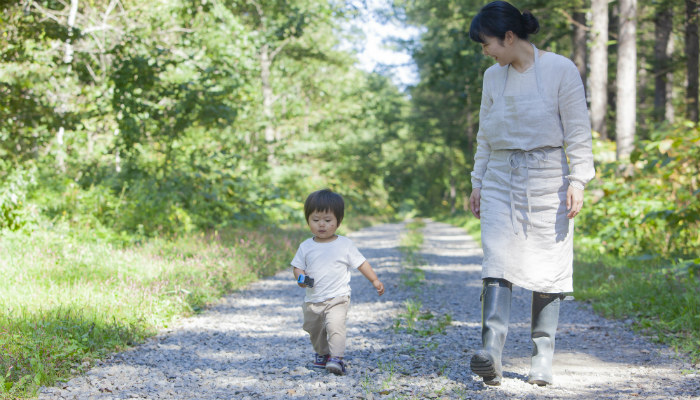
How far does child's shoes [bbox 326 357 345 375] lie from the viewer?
390cm

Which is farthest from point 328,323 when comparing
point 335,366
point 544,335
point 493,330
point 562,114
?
point 562,114

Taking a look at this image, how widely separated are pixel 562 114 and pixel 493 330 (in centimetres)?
132

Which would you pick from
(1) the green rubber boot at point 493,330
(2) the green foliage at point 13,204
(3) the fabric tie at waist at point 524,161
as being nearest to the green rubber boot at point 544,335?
(1) the green rubber boot at point 493,330

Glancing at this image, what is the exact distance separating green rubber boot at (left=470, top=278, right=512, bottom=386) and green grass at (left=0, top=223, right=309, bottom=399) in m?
2.50

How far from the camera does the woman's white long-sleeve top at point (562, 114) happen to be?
3443 mm

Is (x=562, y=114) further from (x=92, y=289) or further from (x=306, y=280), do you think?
(x=92, y=289)

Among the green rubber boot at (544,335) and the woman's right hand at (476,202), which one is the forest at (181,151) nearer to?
the green rubber boot at (544,335)

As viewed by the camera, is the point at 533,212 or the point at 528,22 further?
the point at 533,212

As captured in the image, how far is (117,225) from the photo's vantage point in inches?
401

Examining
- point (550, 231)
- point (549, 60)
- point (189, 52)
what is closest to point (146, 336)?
point (550, 231)

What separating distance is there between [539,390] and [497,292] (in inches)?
25.0

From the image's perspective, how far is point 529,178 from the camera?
3.55 m

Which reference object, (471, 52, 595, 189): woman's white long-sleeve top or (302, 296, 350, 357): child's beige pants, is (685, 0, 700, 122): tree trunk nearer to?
(471, 52, 595, 189): woman's white long-sleeve top

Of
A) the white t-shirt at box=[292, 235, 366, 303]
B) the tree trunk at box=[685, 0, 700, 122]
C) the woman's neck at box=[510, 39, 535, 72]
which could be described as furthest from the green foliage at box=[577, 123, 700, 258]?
the tree trunk at box=[685, 0, 700, 122]
